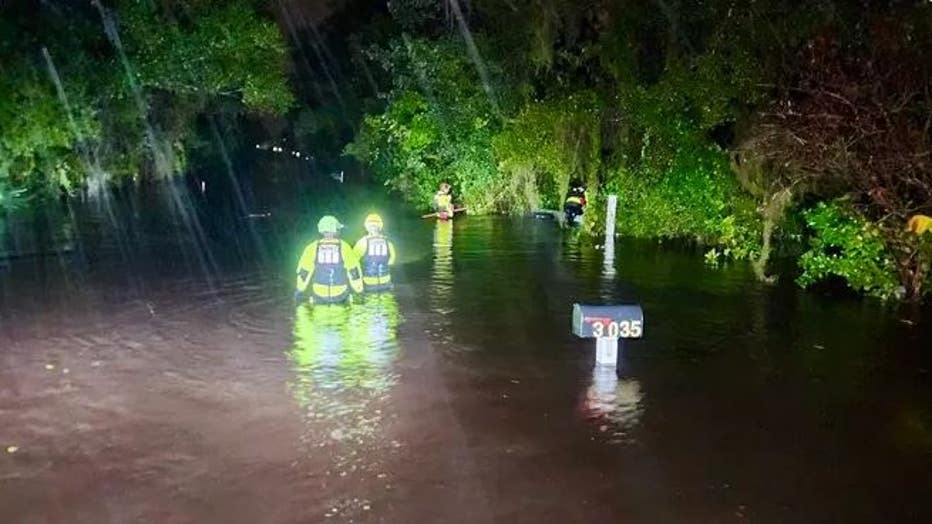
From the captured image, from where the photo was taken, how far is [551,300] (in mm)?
13805

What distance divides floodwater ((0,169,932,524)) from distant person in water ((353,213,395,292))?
38 cm

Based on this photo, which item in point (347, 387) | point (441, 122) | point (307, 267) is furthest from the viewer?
point (441, 122)

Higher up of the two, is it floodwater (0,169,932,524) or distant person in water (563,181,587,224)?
distant person in water (563,181,587,224)

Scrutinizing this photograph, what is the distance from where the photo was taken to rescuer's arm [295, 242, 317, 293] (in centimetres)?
1302

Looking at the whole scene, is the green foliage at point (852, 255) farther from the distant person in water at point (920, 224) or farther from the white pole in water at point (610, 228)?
the white pole in water at point (610, 228)

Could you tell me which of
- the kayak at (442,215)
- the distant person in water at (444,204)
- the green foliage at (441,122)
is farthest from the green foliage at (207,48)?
the distant person in water at (444,204)

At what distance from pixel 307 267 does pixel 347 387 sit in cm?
420

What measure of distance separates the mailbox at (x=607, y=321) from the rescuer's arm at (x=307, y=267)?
Result: 15.3 ft

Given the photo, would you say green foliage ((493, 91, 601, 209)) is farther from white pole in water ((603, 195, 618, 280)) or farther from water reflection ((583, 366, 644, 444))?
water reflection ((583, 366, 644, 444))

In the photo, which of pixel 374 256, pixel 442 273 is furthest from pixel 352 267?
pixel 442 273

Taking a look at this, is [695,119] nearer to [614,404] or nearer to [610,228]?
[610,228]

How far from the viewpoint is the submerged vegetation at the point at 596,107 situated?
13.6 m

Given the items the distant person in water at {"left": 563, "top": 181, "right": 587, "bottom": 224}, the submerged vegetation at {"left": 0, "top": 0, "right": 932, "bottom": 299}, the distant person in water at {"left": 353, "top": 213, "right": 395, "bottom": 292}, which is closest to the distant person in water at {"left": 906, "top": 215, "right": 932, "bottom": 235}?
the submerged vegetation at {"left": 0, "top": 0, "right": 932, "bottom": 299}

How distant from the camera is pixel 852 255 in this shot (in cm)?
1459
